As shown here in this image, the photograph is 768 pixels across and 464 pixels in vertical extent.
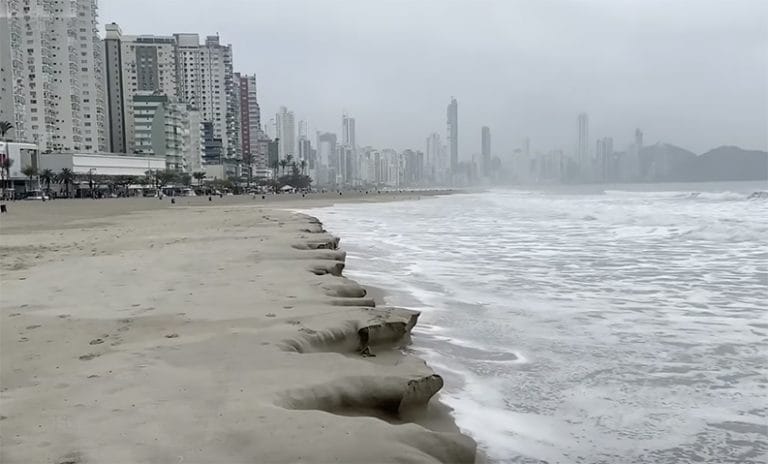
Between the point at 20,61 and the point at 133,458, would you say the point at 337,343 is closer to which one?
the point at 133,458

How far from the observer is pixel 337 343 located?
5.20 m

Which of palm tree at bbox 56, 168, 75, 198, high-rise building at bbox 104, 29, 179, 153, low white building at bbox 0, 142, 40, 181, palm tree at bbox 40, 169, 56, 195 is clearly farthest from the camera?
high-rise building at bbox 104, 29, 179, 153

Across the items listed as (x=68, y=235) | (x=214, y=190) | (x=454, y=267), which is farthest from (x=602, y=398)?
(x=214, y=190)

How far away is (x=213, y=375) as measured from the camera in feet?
13.8

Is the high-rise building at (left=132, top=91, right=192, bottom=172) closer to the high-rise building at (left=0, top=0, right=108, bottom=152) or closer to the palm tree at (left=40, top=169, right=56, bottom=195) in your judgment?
the high-rise building at (left=0, top=0, right=108, bottom=152)

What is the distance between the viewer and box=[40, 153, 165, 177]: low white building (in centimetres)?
9288

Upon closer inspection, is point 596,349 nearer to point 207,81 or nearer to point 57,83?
point 57,83

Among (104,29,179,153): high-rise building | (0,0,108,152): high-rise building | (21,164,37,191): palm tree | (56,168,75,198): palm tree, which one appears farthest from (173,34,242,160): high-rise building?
(21,164,37,191): palm tree

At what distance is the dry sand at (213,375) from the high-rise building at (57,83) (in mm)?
98359

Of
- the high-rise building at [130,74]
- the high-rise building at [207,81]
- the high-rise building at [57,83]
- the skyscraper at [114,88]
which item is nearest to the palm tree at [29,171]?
the high-rise building at [57,83]

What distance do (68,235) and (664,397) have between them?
17502 mm

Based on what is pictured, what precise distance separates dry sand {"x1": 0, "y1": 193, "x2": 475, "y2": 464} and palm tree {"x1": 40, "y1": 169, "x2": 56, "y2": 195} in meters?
89.7

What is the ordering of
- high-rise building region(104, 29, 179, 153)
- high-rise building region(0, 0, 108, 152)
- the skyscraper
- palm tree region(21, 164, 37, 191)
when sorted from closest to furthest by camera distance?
palm tree region(21, 164, 37, 191)
high-rise building region(0, 0, 108, 152)
the skyscraper
high-rise building region(104, 29, 179, 153)

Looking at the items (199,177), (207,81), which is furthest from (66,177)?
(207,81)
